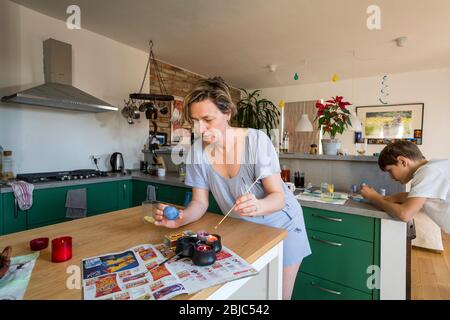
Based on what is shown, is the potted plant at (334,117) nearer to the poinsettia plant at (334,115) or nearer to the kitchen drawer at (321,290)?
the poinsettia plant at (334,115)

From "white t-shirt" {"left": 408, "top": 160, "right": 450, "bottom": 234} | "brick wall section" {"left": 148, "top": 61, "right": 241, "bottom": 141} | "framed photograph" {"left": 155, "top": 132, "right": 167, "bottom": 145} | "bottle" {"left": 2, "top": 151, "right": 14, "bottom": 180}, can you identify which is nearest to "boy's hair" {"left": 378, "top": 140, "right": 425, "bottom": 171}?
"white t-shirt" {"left": 408, "top": 160, "right": 450, "bottom": 234}

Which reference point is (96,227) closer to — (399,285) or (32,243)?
(32,243)

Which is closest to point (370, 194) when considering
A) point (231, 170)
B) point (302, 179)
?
point (302, 179)

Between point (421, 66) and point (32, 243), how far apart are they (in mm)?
5179

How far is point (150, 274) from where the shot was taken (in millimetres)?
695

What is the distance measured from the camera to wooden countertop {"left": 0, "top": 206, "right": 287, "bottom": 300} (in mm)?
643

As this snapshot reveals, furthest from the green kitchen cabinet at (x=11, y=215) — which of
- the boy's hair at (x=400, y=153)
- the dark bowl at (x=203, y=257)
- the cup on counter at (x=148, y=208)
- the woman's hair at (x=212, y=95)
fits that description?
the boy's hair at (x=400, y=153)

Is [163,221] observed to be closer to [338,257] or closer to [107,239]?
[107,239]

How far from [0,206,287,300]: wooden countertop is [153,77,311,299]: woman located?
74 mm

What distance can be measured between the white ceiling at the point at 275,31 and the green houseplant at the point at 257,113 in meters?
1.00

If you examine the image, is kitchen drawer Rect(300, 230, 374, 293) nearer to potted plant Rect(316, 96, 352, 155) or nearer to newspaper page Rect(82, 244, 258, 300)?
potted plant Rect(316, 96, 352, 155)

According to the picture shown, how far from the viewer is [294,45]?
10.3 ft
